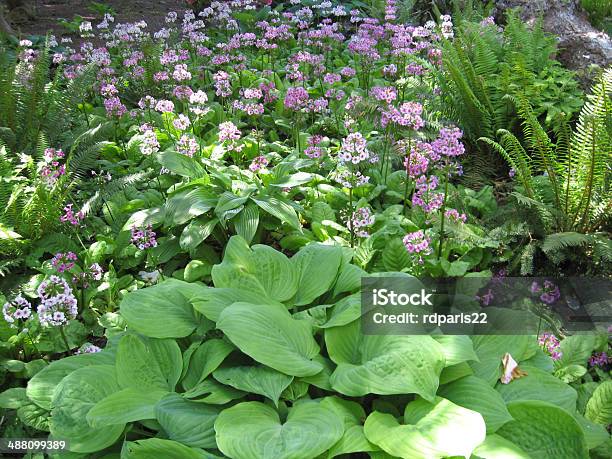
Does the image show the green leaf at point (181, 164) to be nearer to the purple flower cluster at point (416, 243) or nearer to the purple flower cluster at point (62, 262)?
the purple flower cluster at point (62, 262)

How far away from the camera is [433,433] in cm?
195

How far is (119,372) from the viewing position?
234 cm

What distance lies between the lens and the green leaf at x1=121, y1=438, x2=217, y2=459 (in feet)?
6.37

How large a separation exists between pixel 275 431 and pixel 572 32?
205 inches

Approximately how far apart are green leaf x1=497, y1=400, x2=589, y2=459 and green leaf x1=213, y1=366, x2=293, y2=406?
0.85 m

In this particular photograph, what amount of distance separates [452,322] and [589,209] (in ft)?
5.09

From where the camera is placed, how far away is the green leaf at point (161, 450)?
1.94 meters

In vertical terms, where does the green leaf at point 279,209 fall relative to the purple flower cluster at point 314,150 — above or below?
below

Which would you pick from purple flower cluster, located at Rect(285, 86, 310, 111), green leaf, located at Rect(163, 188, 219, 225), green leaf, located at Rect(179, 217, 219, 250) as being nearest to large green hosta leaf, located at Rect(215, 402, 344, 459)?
green leaf, located at Rect(179, 217, 219, 250)

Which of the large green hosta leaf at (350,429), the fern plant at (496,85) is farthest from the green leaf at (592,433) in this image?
the fern plant at (496,85)

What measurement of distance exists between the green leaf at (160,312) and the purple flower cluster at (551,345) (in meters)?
1.67

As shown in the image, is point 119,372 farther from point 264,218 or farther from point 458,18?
point 458,18

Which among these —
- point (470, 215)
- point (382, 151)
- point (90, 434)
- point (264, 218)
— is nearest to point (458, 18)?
point (382, 151)

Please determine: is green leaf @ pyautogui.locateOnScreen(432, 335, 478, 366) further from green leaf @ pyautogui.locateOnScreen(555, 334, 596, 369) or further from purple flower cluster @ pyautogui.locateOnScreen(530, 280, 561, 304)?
purple flower cluster @ pyautogui.locateOnScreen(530, 280, 561, 304)
